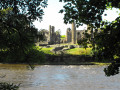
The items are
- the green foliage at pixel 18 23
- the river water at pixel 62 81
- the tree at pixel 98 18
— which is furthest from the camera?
the river water at pixel 62 81

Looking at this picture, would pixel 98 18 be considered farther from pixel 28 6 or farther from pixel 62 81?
pixel 62 81

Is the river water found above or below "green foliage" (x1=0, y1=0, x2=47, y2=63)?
below

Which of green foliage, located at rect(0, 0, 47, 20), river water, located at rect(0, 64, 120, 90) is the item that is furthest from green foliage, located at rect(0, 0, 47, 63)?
river water, located at rect(0, 64, 120, 90)

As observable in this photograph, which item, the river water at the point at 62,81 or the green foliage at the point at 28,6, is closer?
the green foliage at the point at 28,6

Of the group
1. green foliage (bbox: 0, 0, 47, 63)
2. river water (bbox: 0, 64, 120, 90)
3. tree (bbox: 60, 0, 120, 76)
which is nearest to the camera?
tree (bbox: 60, 0, 120, 76)

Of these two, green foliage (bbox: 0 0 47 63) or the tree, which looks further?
green foliage (bbox: 0 0 47 63)

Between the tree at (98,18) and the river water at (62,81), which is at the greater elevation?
the tree at (98,18)

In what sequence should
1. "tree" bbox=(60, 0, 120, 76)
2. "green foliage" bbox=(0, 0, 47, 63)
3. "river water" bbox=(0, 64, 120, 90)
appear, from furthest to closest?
"river water" bbox=(0, 64, 120, 90) → "green foliage" bbox=(0, 0, 47, 63) → "tree" bbox=(60, 0, 120, 76)

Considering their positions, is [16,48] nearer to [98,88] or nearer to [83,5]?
[83,5]

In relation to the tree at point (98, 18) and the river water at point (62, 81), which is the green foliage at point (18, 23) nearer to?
the tree at point (98, 18)

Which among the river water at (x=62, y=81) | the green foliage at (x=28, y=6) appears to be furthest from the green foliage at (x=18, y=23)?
the river water at (x=62, y=81)

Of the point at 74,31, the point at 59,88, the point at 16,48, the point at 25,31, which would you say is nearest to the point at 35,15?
the point at 25,31

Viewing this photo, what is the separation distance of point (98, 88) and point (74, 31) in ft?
220

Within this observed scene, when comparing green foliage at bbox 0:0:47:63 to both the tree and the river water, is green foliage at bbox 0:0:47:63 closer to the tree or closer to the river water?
the tree
